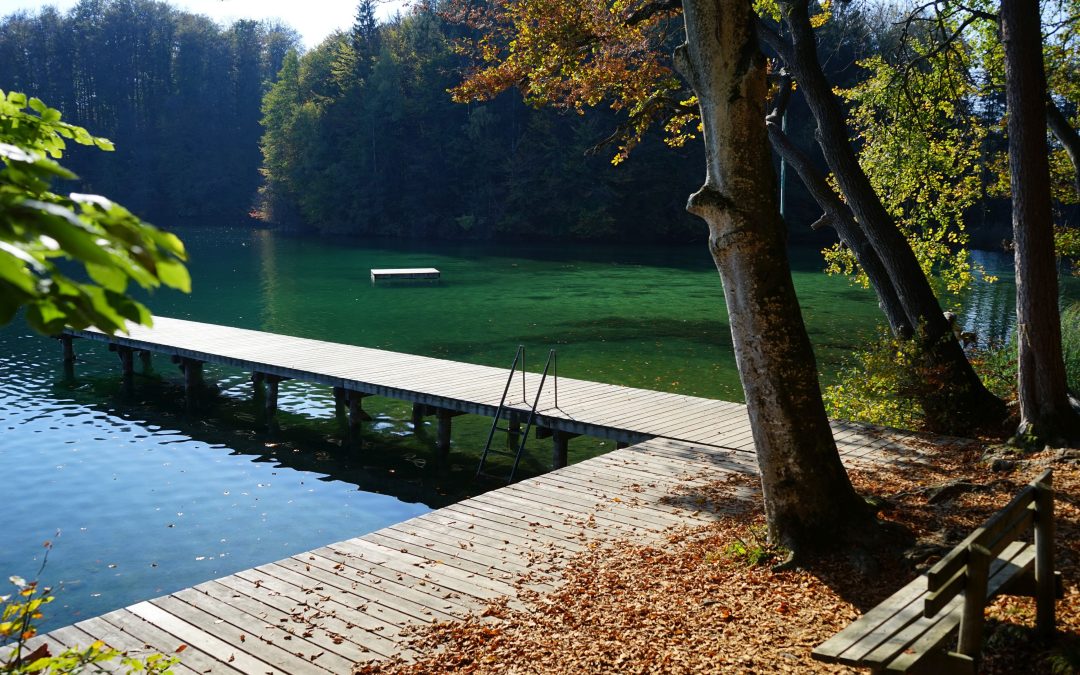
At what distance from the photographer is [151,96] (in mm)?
75875

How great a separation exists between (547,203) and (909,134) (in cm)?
4340

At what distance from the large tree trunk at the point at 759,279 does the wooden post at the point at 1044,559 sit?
1680mm

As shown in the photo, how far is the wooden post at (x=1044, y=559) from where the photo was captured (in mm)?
4457

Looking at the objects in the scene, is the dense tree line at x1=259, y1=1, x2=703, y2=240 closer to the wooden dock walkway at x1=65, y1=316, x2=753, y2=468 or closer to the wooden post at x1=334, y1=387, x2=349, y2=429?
the wooden dock walkway at x1=65, y1=316, x2=753, y2=468

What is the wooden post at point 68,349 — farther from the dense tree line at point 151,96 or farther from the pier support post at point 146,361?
the dense tree line at point 151,96

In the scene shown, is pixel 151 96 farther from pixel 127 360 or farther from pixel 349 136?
pixel 127 360

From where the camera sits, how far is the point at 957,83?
41.3 ft

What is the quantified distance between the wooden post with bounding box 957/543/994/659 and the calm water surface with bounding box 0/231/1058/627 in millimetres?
7003

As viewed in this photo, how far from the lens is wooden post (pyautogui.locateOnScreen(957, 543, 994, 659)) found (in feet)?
12.2

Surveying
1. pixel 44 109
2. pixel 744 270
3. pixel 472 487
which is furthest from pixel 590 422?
pixel 44 109

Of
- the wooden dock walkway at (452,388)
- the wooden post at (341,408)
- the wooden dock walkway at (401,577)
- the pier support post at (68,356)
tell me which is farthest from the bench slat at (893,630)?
the pier support post at (68,356)

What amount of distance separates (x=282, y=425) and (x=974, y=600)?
40.6 ft

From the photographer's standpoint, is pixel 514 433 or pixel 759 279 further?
pixel 514 433

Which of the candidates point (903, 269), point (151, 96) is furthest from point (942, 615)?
point (151, 96)
